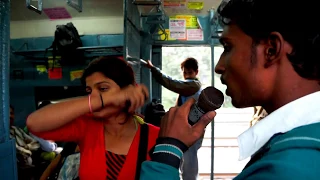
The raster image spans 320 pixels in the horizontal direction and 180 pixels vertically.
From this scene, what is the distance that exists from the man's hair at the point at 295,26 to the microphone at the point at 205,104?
23 centimetres

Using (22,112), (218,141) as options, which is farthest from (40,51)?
(218,141)

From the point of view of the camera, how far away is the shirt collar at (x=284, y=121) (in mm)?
539

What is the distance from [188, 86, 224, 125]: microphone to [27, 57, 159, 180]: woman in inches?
15.9

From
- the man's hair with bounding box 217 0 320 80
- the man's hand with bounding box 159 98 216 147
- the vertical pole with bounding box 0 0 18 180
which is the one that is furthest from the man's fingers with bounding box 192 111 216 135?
the vertical pole with bounding box 0 0 18 180

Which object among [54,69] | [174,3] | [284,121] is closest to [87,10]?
[54,69]

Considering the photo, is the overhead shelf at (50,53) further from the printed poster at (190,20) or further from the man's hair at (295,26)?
the man's hair at (295,26)

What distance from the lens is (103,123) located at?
1.29m

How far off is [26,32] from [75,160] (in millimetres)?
2786

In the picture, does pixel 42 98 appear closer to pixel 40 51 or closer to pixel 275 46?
pixel 40 51

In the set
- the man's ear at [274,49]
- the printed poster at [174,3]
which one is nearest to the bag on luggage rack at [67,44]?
the printed poster at [174,3]

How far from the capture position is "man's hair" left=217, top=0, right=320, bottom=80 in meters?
0.54

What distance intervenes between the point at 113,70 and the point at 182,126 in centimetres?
65

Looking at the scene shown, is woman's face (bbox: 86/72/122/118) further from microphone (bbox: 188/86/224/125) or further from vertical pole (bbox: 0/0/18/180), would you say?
microphone (bbox: 188/86/224/125)

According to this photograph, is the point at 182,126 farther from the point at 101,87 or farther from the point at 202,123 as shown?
the point at 101,87
